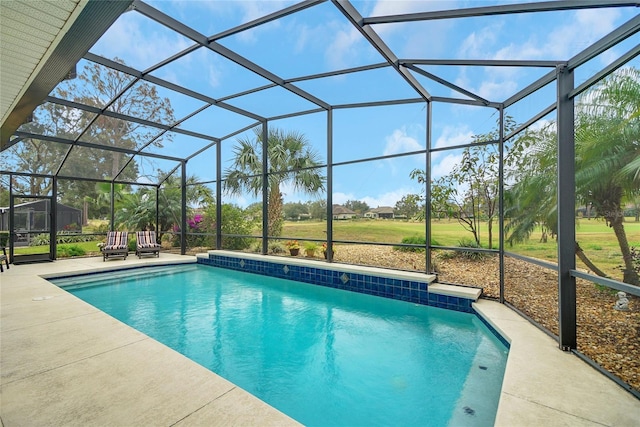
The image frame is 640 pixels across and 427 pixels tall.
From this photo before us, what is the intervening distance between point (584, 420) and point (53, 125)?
11299 mm

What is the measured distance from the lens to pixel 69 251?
991 cm

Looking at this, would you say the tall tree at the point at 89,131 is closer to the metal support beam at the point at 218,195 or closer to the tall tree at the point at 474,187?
the metal support beam at the point at 218,195

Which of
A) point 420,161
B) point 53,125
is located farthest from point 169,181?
point 420,161

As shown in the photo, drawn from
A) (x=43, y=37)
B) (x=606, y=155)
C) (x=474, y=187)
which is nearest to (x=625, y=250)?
(x=606, y=155)

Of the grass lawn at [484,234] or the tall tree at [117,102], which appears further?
the tall tree at [117,102]

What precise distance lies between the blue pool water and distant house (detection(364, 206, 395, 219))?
3074 millimetres

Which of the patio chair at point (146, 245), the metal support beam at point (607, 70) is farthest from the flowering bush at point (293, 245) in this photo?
the metal support beam at point (607, 70)

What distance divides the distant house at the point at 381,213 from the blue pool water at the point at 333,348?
121 inches

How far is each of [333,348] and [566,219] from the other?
3.16 metres

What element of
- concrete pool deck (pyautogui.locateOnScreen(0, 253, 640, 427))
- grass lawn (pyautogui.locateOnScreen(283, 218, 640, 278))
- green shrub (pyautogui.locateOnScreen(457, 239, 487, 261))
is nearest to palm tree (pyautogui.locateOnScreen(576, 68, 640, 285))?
grass lawn (pyautogui.locateOnScreen(283, 218, 640, 278))

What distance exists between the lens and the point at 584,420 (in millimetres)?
2053

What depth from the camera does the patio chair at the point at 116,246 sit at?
940 centimetres

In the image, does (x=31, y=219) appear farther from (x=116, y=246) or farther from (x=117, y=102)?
(x=117, y=102)

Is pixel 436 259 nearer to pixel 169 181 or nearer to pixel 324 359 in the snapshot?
pixel 324 359
